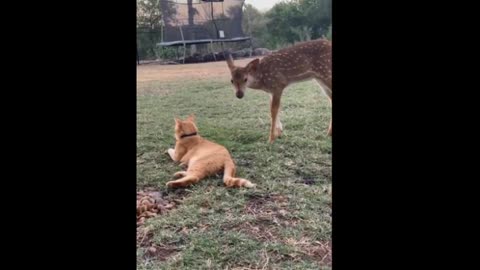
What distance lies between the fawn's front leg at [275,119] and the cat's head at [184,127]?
0.24 metres

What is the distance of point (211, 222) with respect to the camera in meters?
1.12

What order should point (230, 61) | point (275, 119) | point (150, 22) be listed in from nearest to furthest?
point (150, 22), point (230, 61), point (275, 119)

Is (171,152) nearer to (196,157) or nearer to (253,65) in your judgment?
(196,157)

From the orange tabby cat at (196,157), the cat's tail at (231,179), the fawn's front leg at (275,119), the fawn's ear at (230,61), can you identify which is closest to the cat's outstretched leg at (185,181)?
the orange tabby cat at (196,157)

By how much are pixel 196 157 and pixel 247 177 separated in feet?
0.58

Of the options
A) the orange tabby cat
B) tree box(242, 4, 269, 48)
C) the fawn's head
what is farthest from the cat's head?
tree box(242, 4, 269, 48)

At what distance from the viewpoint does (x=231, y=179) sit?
125 cm

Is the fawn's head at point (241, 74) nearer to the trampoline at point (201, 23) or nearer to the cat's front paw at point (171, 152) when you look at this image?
the trampoline at point (201, 23)

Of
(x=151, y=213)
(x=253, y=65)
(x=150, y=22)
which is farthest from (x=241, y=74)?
(x=151, y=213)

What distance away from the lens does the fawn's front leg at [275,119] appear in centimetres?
127

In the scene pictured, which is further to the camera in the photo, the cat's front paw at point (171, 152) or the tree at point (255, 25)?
the cat's front paw at point (171, 152)

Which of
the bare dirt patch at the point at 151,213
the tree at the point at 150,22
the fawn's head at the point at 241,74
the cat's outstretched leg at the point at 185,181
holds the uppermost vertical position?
the tree at the point at 150,22

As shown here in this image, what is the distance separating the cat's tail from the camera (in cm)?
125
